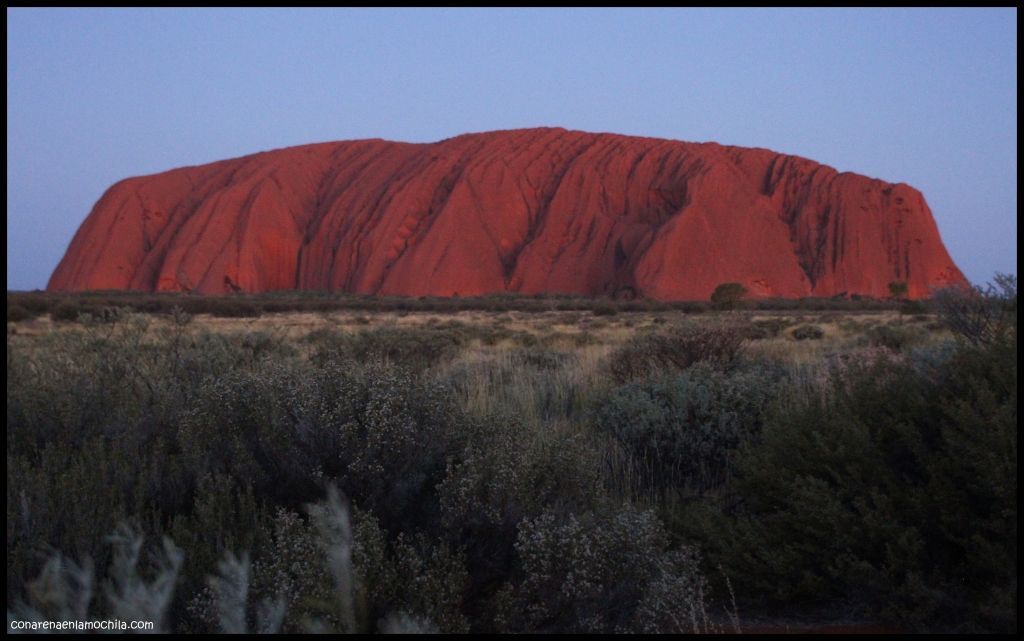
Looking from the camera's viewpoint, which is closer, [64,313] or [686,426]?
[686,426]

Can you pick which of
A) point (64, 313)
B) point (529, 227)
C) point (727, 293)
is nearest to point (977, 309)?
point (64, 313)

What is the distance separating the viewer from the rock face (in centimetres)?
6788

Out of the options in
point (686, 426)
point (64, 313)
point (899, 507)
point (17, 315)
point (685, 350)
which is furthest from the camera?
point (64, 313)

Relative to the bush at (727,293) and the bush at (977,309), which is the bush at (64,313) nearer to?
the bush at (977,309)

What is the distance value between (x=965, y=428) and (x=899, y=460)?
1.45 ft

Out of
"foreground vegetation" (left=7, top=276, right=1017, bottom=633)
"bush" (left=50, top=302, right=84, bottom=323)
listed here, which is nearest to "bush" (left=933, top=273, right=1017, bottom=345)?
"foreground vegetation" (left=7, top=276, right=1017, bottom=633)

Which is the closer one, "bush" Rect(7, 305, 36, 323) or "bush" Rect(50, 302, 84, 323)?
"bush" Rect(7, 305, 36, 323)

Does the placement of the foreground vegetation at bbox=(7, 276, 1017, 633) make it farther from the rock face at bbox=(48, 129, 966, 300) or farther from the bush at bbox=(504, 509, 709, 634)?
the rock face at bbox=(48, 129, 966, 300)

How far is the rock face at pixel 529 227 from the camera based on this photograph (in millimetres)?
67875

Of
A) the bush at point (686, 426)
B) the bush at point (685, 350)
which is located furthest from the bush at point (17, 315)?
the bush at point (686, 426)

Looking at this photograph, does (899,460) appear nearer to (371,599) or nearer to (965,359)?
(965,359)

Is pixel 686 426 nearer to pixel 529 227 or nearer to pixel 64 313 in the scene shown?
pixel 64 313

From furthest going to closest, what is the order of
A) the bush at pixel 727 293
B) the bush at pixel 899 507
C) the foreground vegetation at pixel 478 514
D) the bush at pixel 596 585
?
the bush at pixel 727 293, the bush at pixel 899 507, the bush at pixel 596 585, the foreground vegetation at pixel 478 514

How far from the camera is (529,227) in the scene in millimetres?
73625
